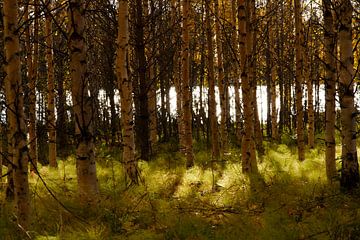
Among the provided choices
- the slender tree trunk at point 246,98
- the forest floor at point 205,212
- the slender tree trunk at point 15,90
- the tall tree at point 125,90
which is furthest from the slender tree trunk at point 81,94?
the slender tree trunk at point 246,98

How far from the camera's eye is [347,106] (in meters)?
5.77

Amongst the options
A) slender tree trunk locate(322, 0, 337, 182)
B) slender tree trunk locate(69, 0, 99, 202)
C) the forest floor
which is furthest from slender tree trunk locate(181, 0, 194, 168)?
slender tree trunk locate(69, 0, 99, 202)

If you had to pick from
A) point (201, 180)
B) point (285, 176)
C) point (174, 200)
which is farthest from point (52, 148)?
point (285, 176)

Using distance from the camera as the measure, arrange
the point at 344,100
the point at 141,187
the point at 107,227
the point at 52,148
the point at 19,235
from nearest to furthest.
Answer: the point at 19,235, the point at 107,227, the point at 344,100, the point at 141,187, the point at 52,148

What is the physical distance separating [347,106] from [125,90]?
3642mm

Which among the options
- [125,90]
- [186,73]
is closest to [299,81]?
[186,73]

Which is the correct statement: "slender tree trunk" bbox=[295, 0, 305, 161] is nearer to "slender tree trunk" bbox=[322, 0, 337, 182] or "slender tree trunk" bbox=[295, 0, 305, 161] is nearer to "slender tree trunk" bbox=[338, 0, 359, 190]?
"slender tree trunk" bbox=[322, 0, 337, 182]

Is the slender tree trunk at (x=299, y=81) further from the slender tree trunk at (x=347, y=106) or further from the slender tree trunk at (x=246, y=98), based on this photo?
the slender tree trunk at (x=347, y=106)

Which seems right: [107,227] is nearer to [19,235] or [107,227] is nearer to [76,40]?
[19,235]

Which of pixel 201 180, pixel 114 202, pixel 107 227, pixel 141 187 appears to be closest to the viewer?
pixel 107 227

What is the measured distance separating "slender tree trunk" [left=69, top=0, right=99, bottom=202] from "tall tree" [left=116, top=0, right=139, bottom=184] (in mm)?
2286

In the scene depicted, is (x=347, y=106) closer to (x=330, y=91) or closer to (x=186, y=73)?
(x=330, y=91)

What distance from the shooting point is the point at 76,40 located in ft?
15.0

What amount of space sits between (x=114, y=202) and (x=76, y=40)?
2.18 metres
